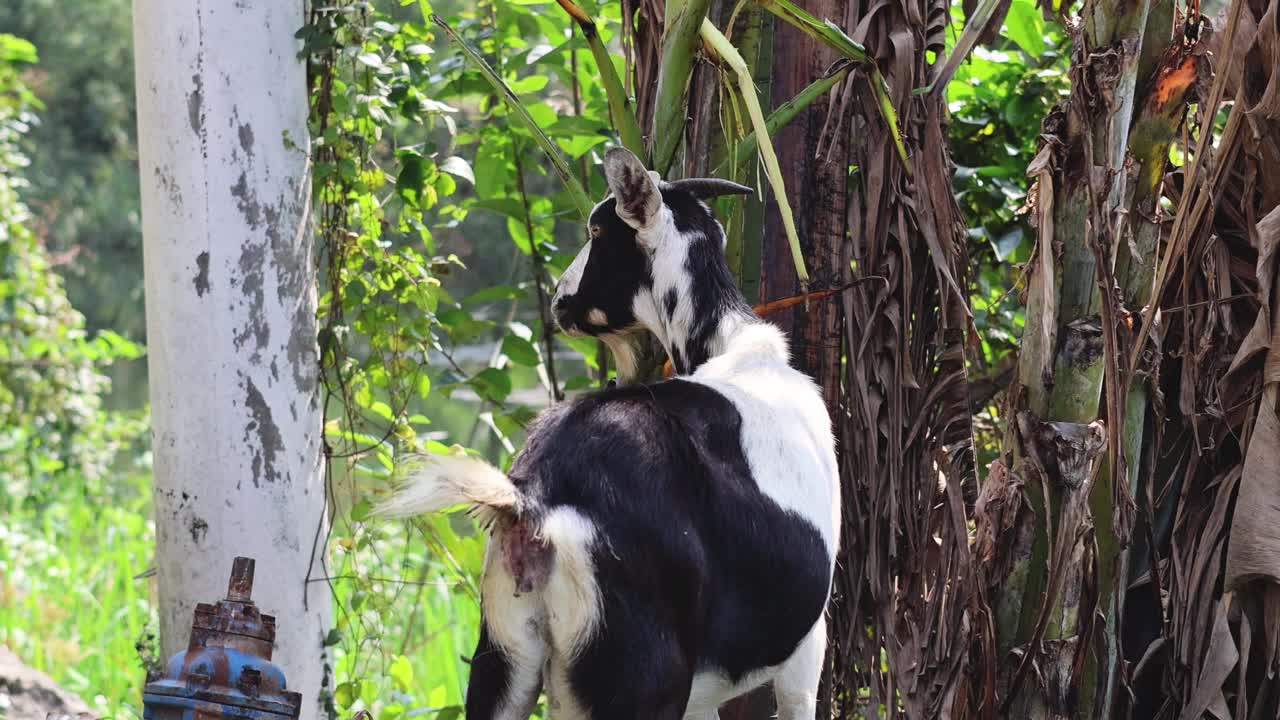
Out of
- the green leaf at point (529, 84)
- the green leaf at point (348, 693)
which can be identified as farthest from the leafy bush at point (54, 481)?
the green leaf at point (529, 84)

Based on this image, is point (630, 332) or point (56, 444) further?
point (56, 444)

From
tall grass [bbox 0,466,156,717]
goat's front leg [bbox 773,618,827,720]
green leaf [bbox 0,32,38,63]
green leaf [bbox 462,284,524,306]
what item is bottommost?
tall grass [bbox 0,466,156,717]

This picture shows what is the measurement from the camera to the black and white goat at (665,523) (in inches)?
75.9

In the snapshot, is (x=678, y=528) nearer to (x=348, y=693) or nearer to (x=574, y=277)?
(x=574, y=277)

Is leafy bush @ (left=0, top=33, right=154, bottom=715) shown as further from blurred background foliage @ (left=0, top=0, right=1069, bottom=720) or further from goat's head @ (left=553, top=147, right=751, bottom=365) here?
goat's head @ (left=553, top=147, right=751, bottom=365)

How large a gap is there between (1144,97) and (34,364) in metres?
5.90

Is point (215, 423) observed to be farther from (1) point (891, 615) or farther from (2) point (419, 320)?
(1) point (891, 615)

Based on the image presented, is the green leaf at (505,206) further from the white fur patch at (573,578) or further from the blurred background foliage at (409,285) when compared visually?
the white fur patch at (573,578)

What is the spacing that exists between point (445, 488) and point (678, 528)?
0.38 meters

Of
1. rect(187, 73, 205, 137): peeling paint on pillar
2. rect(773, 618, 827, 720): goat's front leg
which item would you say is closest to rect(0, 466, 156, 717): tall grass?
rect(187, 73, 205, 137): peeling paint on pillar

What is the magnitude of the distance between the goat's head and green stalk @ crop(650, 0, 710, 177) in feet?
0.46

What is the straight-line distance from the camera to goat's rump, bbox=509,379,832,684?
1944mm

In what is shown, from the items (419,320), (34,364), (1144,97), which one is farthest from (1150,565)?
(34,364)

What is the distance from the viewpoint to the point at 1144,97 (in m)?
2.70
